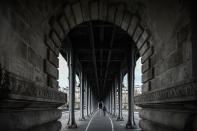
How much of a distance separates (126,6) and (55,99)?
3.95m

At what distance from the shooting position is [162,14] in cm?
848

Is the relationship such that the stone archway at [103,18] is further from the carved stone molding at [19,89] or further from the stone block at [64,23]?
the carved stone molding at [19,89]

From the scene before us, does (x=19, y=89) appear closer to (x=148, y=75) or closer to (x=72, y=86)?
(x=148, y=75)

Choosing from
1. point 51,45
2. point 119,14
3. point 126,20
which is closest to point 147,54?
point 126,20

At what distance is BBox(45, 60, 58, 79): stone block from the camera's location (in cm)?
938

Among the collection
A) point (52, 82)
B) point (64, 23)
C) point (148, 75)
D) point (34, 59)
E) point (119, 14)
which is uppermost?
point (119, 14)

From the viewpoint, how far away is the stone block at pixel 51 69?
30.8ft


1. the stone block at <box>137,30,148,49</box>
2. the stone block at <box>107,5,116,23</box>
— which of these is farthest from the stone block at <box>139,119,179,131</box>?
the stone block at <box>107,5,116,23</box>

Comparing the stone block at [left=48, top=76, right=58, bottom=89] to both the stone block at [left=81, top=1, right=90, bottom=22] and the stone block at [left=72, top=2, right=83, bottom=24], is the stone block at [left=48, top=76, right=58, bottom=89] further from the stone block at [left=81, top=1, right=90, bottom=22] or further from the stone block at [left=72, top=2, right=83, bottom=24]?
the stone block at [left=81, top=1, right=90, bottom=22]

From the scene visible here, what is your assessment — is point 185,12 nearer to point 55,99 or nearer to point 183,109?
point 183,109

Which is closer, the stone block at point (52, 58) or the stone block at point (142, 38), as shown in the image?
the stone block at point (52, 58)

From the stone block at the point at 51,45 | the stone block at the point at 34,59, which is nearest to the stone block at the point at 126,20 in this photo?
the stone block at the point at 51,45

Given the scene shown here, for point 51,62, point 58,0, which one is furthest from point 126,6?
point 51,62

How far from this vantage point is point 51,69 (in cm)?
1012
